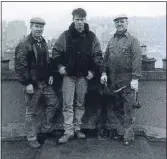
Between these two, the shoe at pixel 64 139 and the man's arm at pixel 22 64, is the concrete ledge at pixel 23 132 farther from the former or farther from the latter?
the man's arm at pixel 22 64

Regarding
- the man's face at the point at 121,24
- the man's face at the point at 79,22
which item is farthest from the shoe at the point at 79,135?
the man's face at the point at 121,24

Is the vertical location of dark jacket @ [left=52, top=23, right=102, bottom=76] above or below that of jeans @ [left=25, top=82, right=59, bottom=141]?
above

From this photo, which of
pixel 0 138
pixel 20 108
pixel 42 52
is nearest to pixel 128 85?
pixel 42 52

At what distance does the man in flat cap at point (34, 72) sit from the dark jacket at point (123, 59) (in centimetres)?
104

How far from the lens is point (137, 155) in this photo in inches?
169

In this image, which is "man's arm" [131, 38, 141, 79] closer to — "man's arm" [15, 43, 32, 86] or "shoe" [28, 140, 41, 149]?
"man's arm" [15, 43, 32, 86]

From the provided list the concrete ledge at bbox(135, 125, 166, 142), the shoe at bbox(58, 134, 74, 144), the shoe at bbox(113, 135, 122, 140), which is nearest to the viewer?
the shoe at bbox(58, 134, 74, 144)

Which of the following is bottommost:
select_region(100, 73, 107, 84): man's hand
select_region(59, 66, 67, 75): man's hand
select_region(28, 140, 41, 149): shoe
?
select_region(28, 140, 41, 149): shoe

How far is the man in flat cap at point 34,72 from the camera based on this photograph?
439 centimetres

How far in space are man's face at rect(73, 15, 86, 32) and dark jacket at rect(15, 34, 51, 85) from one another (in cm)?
64

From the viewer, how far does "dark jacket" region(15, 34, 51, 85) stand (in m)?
4.37

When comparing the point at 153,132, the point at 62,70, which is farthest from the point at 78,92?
the point at 153,132

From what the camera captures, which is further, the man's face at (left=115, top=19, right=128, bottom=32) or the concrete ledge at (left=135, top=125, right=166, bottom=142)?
the concrete ledge at (left=135, top=125, right=166, bottom=142)

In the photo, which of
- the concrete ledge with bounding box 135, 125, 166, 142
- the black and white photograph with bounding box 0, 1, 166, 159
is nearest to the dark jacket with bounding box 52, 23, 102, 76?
the black and white photograph with bounding box 0, 1, 166, 159
